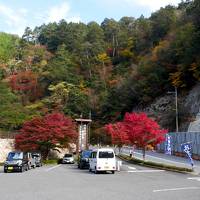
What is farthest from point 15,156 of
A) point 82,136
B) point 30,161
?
point 82,136

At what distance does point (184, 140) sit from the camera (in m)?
53.6

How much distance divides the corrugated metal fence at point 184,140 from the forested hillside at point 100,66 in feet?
48.5

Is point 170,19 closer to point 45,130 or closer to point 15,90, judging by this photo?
point 15,90

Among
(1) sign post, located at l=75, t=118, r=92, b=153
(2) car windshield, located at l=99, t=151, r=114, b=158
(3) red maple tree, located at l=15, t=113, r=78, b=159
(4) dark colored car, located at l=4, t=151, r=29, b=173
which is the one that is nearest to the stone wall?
(3) red maple tree, located at l=15, t=113, r=78, b=159

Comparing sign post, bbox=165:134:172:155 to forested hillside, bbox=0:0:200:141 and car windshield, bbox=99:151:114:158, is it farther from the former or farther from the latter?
car windshield, bbox=99:151:114:158

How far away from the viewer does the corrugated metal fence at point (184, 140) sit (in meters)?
47.9

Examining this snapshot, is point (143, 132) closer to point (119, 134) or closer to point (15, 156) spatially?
point (119, 134)

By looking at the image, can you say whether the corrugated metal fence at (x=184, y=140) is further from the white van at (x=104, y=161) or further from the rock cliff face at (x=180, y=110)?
the white van at (x=104, y=161)

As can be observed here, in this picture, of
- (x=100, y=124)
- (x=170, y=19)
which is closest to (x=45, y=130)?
(x=100, y=124)

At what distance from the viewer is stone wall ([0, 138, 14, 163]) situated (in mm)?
57713

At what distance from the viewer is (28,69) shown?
110m

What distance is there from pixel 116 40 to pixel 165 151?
→ 6393 centimetres

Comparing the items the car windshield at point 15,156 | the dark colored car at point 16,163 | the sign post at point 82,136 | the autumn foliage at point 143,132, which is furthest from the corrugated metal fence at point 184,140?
the car windshield at point 15,156

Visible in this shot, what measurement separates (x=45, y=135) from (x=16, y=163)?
67.8 feet
